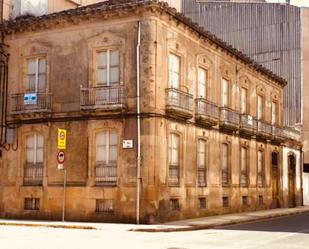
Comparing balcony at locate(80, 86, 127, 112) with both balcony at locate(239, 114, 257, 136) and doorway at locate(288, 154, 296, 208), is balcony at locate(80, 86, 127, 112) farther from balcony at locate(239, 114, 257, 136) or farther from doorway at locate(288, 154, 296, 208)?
doorway at locate(288, 154, 296, 208)

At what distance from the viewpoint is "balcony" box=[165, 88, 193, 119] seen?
2434 cm

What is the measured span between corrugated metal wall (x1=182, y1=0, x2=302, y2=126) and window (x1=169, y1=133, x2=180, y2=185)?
62.0 feet

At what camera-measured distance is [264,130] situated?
1416 inches

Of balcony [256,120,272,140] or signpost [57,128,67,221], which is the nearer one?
signpost [57,128,67,221]

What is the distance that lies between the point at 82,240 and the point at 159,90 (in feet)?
29.2

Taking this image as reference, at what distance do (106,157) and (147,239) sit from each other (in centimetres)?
734

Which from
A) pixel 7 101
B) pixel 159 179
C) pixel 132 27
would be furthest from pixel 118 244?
pixel 7 101

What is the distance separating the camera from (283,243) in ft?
52.7

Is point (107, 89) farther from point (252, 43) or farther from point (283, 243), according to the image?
point (252, 43)

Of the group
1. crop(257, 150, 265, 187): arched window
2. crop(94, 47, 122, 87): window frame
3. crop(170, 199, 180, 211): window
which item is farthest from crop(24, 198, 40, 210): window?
crop(257, 150, 265, 187): arched window

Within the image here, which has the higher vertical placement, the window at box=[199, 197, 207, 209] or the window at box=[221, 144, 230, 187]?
the window at box=[221, 144, 230, 187]

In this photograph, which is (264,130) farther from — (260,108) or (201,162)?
(201,162)

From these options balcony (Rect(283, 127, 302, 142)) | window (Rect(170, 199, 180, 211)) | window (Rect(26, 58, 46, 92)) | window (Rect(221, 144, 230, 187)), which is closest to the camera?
window (Rect(170, 199, 180, 211))

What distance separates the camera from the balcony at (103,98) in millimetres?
23844
